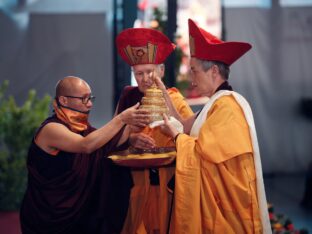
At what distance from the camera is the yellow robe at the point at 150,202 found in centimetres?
356

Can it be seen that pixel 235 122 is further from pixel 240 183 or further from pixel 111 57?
pixel 111 57

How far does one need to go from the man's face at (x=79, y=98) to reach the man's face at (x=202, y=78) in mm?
622

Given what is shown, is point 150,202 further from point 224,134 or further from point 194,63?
point 194,63

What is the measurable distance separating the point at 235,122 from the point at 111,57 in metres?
3.24

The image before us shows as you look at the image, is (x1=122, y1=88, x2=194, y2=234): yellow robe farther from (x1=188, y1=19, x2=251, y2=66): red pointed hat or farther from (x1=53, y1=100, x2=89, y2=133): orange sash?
(x1=188, y1=19, x2=251, y2=66): red pointed hat

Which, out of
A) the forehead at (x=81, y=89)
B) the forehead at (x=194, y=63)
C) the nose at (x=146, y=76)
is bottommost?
the forehead at (x=81, y=89)

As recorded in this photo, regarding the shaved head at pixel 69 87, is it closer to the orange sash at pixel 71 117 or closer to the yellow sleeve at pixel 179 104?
the orange sash at pixel 71 117

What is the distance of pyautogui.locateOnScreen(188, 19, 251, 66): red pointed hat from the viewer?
3.19 m

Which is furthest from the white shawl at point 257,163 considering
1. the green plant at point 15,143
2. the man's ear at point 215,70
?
the green plant at point 15,143

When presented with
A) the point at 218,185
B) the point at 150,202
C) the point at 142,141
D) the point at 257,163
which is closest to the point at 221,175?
the point at 218,185

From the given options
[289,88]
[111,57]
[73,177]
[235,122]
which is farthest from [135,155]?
[289,88]

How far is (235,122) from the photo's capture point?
10.4 ft

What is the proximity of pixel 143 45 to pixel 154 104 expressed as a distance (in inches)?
15.3

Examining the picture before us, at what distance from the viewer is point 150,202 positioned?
3.63 metres
